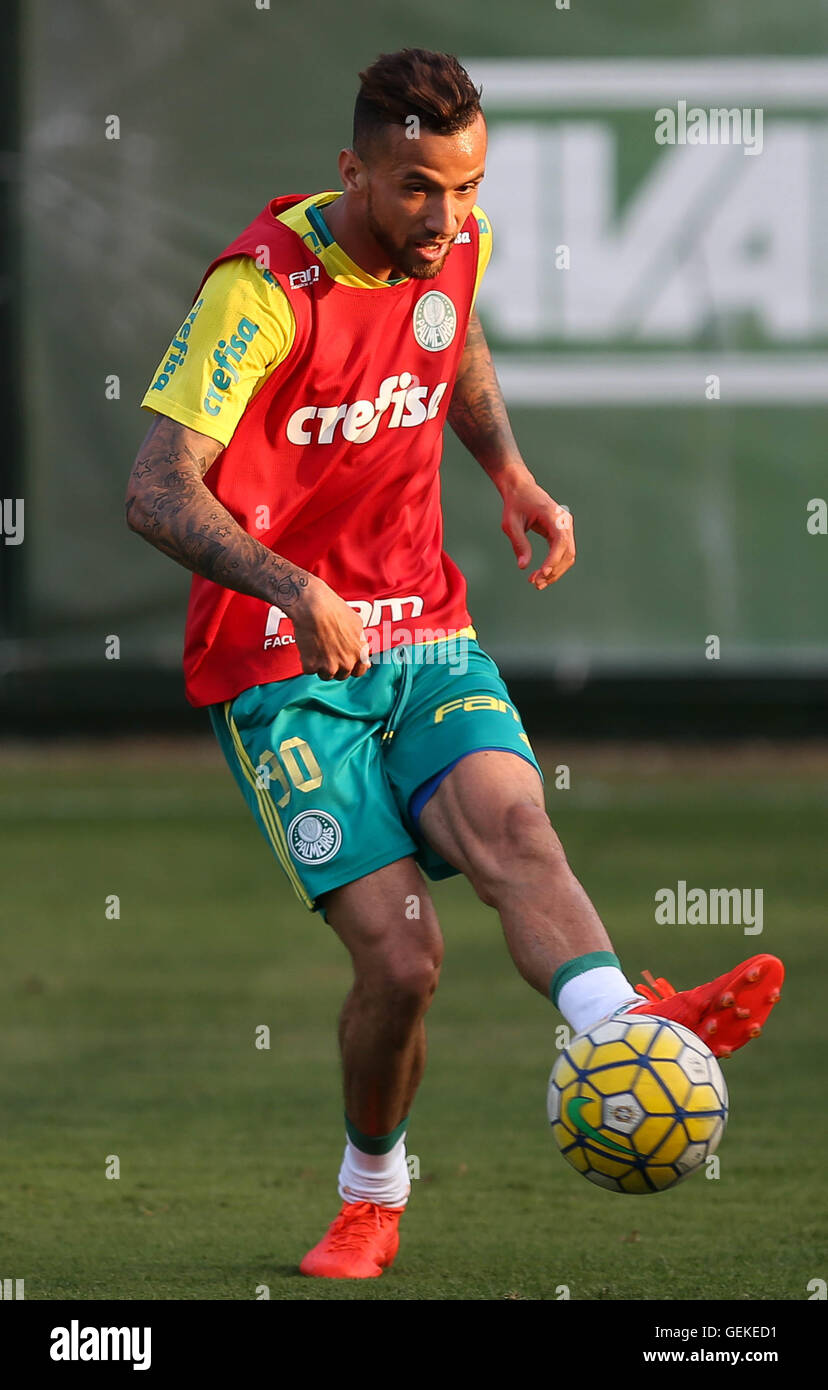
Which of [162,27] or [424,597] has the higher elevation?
[162,27]

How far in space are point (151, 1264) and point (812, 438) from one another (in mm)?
8640

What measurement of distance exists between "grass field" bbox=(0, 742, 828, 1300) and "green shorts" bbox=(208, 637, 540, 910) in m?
0.95

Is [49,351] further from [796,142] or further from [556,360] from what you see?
[796,142]

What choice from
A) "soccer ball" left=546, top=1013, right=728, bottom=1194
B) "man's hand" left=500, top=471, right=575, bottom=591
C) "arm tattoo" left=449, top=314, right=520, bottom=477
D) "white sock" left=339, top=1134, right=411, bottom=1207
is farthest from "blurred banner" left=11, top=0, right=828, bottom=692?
"soccer ball" left=546, top=1013, right=728, bottom=1194

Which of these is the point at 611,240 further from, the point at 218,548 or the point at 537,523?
the point at 218,548

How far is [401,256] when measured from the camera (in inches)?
159

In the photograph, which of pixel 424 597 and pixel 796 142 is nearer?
pixel 424 597

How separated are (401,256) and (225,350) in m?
0.42

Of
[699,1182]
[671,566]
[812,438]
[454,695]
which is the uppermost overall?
[812,438]

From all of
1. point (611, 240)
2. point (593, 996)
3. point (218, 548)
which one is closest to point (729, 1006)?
point (593, 996)

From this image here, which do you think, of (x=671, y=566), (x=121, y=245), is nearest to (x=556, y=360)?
(x=671, y=566)

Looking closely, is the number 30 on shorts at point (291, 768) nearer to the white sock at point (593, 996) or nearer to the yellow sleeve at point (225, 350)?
the yellow sleeve at point (225, 350)

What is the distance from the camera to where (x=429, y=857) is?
417 cm

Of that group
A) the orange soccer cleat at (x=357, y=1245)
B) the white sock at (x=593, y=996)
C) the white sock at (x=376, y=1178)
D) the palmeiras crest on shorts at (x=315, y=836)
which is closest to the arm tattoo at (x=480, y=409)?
the palmeiras crest on shorts at (x=315, y=836)
